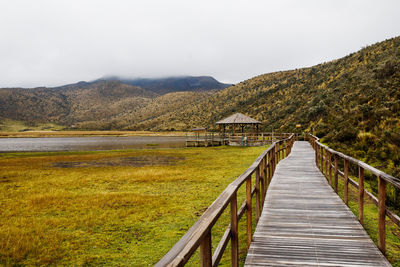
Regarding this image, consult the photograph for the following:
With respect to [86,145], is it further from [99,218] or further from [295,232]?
[295,232]

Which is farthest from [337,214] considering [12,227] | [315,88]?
[315,88]

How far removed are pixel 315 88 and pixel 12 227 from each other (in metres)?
50.4

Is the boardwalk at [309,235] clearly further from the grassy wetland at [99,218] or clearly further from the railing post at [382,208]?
the grassy wetland at [99,218]

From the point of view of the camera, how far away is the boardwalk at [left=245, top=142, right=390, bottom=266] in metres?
3.49

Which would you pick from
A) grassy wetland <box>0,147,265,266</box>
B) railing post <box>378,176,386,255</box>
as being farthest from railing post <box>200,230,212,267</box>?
grassy wetland <box>0,147,265,266</box>

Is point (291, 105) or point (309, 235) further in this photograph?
point (291, 105)

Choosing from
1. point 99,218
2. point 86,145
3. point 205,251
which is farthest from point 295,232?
point 86,145

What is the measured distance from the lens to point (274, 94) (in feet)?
211

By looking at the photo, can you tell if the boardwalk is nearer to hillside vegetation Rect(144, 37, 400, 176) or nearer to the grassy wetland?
the grassy wetland

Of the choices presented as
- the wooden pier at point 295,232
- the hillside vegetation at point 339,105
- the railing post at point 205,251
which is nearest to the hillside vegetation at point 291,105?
the hillside vegetation at point 339,105

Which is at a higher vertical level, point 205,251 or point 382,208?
point 205,251

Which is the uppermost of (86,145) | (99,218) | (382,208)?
(382,208)

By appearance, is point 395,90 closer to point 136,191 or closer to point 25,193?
point 136,191

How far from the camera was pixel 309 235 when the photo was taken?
14.1 feet
